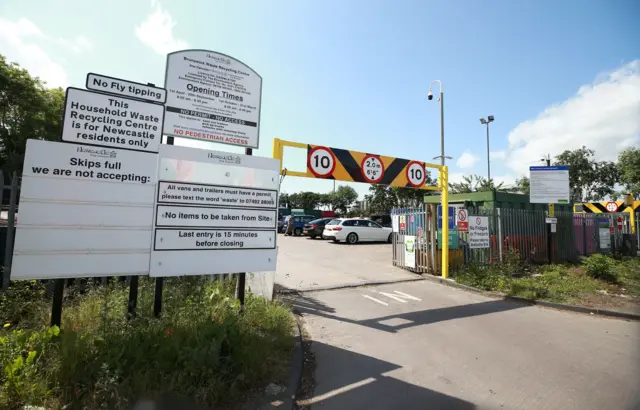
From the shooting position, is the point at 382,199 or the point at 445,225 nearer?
the point at 445,225

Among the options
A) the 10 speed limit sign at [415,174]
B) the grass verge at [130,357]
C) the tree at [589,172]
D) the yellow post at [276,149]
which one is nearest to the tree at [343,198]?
the tree at [589,172]

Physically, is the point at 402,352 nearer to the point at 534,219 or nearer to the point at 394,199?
the point at 534,219

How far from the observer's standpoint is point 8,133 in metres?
18.3

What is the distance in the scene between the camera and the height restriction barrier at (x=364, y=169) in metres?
6.60

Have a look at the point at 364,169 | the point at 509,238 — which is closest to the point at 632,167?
the point at 509,238

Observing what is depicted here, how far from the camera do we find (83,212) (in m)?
3.59

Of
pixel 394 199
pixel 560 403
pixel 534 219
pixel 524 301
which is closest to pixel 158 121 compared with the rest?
pixel 560 403

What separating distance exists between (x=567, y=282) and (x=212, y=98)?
932 cm

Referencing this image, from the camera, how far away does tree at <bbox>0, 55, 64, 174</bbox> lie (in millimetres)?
17078

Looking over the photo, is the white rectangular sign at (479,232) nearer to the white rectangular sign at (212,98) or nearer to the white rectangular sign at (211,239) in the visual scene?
the white rectangular sign at (211,239)

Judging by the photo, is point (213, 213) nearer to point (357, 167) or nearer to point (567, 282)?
point (357, 167)

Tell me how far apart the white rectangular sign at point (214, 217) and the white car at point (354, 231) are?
48.2ft

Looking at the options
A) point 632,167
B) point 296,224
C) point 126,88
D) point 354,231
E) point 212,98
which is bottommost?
point 354,231

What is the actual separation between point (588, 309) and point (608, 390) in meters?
3.63
